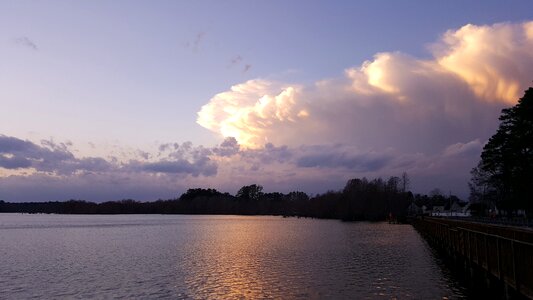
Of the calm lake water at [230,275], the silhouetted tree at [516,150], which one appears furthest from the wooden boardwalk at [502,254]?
the silhouetted tree at [516,150]

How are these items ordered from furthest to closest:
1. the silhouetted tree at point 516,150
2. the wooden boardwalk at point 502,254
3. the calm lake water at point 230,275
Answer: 1. the silhouetted tree at point 516,150
2. the calm lake water at point 230,275
3. the wooden boardwalk at point 502,254

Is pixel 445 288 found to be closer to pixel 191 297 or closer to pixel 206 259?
pixel 191 297

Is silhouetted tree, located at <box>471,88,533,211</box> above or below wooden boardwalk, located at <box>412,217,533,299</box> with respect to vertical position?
above

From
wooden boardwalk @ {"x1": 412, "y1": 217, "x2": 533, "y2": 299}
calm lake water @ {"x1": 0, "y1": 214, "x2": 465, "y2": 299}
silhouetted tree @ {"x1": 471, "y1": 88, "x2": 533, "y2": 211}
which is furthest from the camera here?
silhouetted tree @ {"x1": 471, "y1": 88, "x2": 533, "y2": 211}

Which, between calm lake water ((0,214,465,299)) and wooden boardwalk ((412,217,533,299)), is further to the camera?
calm lake water ((0,214,465,299))

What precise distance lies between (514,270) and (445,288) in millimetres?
9600

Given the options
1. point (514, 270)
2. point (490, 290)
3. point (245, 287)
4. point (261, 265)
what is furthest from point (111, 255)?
point (514, 270)

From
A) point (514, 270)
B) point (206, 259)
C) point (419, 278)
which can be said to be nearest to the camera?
point (514, 270)

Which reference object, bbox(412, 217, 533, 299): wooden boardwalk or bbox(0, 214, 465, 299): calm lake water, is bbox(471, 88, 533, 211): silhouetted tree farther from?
bbox(412, 217, 533, 299): wooden boardwalk

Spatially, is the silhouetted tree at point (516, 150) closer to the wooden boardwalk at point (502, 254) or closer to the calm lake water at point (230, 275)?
the calm lake water at point (230, 275)

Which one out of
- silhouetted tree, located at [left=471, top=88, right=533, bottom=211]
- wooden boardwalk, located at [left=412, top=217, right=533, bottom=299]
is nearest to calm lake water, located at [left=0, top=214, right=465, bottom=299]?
wooden boardwalk, located at [left=412, top=217, right=533, bottom=299]

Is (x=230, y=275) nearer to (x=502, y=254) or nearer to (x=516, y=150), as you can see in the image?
(x=502, y=254)

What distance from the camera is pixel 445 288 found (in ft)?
82.3

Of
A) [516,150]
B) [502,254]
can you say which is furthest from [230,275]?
[516,150]
